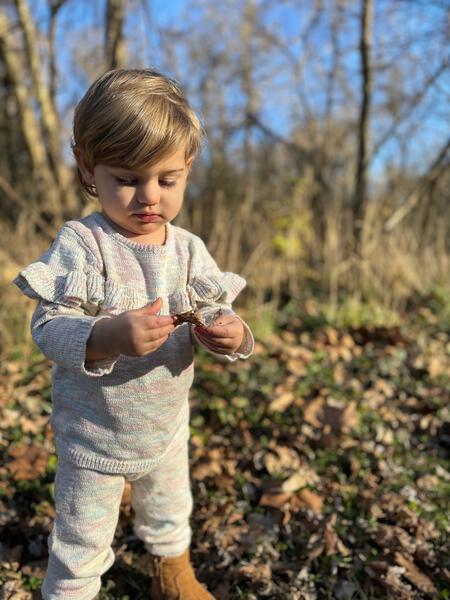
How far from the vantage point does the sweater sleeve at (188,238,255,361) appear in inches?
66.4

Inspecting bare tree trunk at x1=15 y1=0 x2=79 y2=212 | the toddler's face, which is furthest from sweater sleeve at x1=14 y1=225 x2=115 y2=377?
bare tree trunk at x1=15 y1=0 x2=79 y2=212

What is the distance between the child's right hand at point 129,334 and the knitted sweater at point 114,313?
78 millimetres

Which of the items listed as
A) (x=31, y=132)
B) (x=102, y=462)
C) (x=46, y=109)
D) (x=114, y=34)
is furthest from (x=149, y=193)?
(x=31, y=132)

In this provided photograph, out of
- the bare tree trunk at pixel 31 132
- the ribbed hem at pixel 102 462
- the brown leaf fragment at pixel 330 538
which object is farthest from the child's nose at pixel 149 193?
the bare tree trunk at pixel 31 132

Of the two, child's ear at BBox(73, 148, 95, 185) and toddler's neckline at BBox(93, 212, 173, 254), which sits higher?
child's ear at BBox(73, 148, 95, 185)

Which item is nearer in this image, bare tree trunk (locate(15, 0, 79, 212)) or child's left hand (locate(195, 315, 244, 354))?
child's left hand (locate(195, 315, 244, 354))

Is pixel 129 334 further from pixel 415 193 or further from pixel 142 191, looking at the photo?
pixel 415 193

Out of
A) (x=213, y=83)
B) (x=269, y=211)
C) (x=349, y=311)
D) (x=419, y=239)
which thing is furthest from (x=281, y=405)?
(x=213, y=83)

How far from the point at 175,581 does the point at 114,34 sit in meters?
3.79

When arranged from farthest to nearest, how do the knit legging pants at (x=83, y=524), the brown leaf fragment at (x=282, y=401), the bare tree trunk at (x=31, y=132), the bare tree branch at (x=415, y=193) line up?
the bare tree trunk at (x=31, y=132) → the bare tree branch at (x=415, y=193) → the brown leaf fragment at (x=282, y=401) → the knit legging pants at (x=83, y=524)

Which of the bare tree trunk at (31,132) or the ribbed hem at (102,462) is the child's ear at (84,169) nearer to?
the ribbed hem at (102,462)

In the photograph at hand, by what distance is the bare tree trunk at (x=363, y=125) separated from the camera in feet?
16.4

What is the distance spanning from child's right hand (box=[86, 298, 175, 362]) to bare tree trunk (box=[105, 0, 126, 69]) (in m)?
3.41

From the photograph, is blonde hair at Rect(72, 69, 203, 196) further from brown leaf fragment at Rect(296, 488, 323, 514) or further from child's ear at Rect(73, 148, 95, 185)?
brown leaf fragment at Rect(296, 488, 323, 514)
